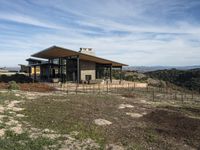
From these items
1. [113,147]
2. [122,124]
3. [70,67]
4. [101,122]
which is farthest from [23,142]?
[70,67]

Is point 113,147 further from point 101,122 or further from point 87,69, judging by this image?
point 87,69

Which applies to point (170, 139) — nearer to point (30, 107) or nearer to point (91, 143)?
point (91, 143)

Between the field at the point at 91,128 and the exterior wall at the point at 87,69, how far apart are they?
23116 millimetres

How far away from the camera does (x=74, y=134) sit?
1024cm

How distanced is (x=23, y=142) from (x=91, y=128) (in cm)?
311

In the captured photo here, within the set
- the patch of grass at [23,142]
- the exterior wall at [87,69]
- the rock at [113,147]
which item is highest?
the exterior wall at [87,69]

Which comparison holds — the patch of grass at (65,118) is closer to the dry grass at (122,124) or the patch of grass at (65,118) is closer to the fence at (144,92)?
the dry grass at (122,124)

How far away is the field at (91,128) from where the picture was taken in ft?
30.3

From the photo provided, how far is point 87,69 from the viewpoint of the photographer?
40125 mm

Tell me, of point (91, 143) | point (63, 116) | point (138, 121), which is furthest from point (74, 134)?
point (138, 121)

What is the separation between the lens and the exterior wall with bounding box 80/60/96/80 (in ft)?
129

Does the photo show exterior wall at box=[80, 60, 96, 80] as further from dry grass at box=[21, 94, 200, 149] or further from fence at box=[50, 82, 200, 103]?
dry grass at box=[21, 94, 200, 149]

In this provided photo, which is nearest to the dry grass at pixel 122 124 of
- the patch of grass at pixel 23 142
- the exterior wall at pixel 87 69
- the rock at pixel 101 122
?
the rock at pixel 101 122

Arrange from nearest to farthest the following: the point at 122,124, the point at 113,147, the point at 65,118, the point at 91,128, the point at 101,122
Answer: the point at 113,147, the point at 91,128, the point at 122,124, the point at 101,122, the point at 65,118
